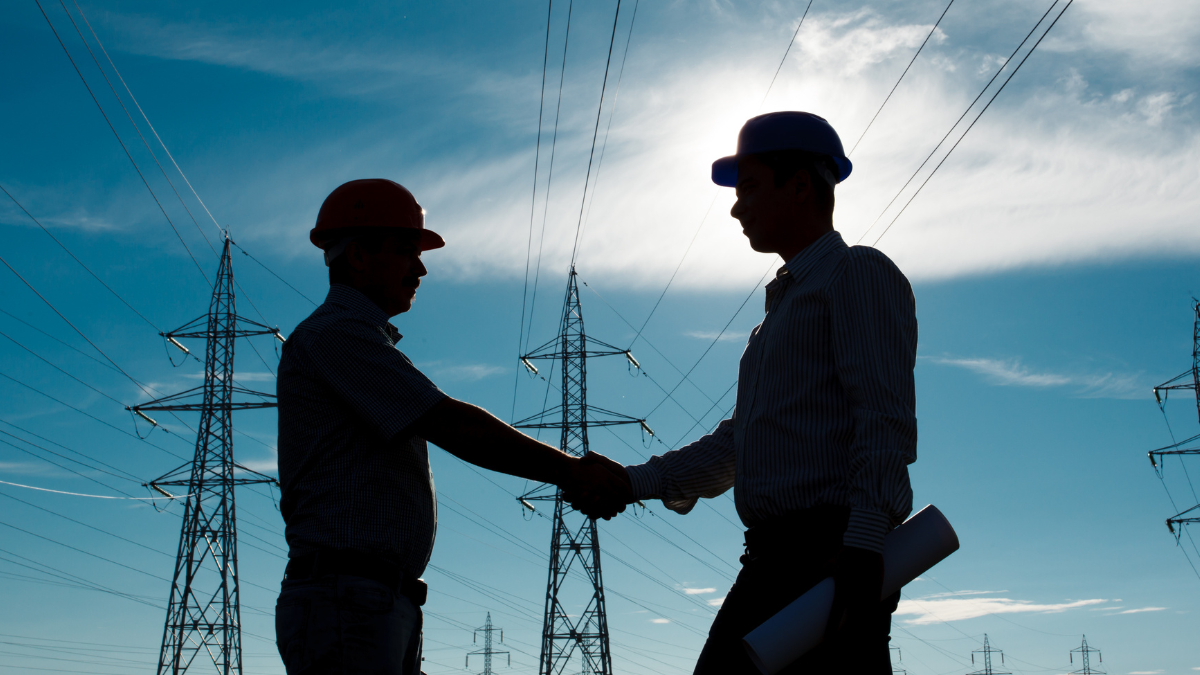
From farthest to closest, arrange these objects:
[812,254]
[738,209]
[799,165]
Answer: [738,209], [799,165], [812,254]

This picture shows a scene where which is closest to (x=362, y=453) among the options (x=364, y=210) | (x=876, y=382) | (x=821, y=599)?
(x=364, y=210)

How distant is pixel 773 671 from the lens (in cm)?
273

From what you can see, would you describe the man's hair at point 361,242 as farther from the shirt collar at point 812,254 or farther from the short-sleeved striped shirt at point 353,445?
the shirt collar at point 812,254

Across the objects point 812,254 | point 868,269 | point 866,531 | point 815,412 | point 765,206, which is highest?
point 765,206

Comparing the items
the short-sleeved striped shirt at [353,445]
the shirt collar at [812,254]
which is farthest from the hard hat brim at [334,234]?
the shirt collar at [812,254]

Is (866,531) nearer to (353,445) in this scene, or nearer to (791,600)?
(791,600)

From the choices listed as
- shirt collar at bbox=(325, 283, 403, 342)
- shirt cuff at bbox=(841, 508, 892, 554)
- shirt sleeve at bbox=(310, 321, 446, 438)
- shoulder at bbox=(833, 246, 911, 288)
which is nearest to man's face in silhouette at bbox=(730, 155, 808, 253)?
shoulder at bbox=(833, 246, 911, 288)

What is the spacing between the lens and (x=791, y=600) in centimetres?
296

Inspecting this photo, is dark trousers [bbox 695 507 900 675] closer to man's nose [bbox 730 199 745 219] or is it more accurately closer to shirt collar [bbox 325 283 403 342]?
man's nose [bbox 730 199 745 219]

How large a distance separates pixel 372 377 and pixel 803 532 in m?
1.53

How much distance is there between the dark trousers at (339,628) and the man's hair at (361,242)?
3.94 ft

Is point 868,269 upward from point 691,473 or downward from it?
upward

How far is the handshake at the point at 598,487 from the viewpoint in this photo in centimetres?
405

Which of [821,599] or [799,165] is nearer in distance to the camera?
[821,599]
